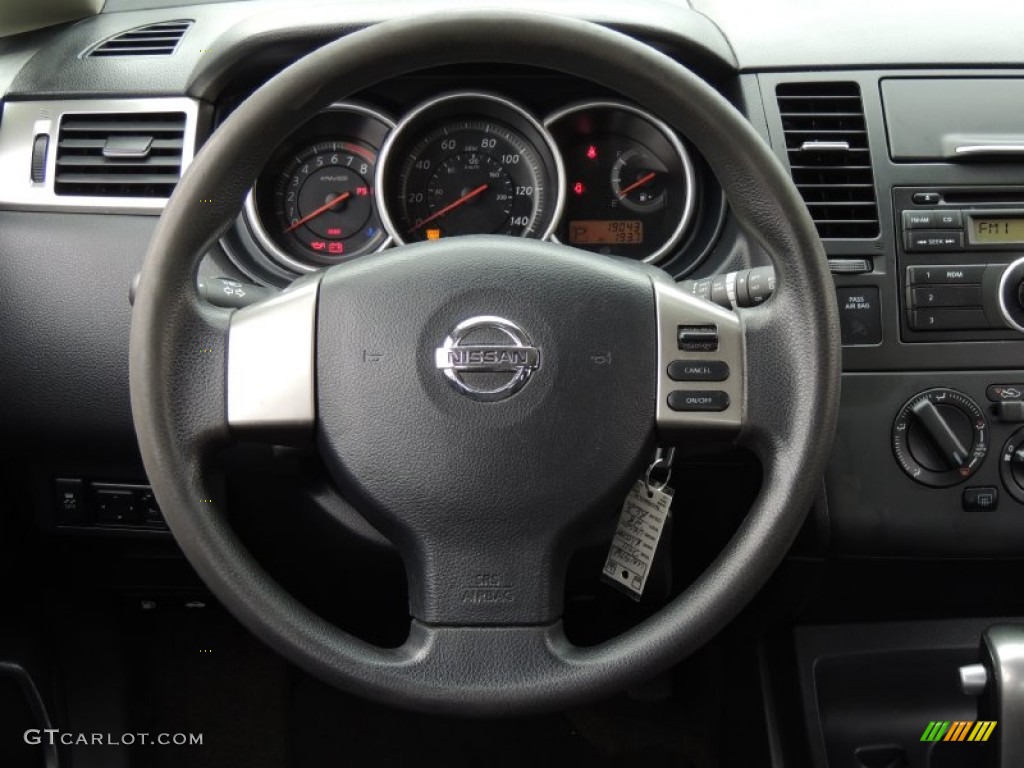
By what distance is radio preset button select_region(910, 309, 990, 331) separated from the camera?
1.41 m

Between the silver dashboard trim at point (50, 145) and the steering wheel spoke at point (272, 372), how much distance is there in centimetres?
42

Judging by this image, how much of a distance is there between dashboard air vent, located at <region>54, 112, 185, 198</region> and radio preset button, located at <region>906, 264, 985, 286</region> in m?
→ 0.87

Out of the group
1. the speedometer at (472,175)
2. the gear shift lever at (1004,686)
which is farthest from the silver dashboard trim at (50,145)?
the gear shift lever at (1004,686)

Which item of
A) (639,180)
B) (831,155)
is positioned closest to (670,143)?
(639,180)

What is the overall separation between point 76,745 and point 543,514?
3.52 feet

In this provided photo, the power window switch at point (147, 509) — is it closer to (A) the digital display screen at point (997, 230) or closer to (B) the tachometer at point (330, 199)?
(B) the tachometer at point (330, 199)

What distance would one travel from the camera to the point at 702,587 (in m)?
1.06

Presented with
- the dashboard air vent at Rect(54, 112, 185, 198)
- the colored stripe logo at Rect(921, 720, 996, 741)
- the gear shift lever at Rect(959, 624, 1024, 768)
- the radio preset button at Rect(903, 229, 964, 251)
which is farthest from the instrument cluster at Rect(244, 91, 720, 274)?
the colored stripe logo at Rect(921, 720, 996, 741)

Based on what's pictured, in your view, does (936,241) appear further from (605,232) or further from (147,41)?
(147,41)

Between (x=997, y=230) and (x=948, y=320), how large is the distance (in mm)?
123

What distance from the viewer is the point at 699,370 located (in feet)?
3.55

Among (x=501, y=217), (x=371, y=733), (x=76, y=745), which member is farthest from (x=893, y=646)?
(x=76, y=745)

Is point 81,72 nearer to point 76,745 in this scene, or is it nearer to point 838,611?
point 76,745

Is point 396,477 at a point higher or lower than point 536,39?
lower
